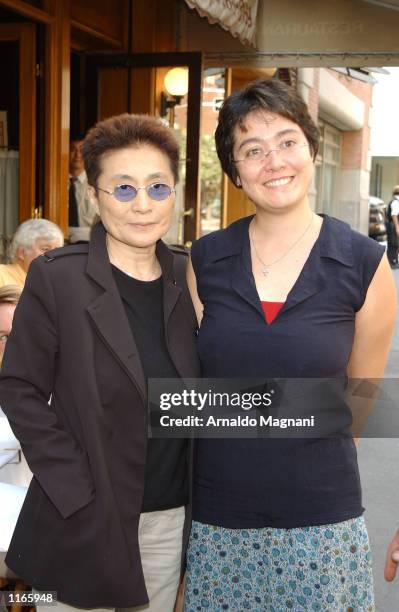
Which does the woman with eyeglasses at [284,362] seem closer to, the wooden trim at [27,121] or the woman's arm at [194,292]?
the woman's arm at [194,292]

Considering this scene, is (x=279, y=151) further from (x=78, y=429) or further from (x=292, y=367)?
(x=78, y=429)

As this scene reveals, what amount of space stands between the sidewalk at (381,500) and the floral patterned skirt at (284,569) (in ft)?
4.89

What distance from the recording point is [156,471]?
2000 millimetres

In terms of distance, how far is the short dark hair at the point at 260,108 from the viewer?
2043 mm

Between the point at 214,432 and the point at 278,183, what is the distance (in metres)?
0.69

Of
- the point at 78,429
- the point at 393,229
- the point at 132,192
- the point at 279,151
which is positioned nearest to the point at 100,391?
the point at 78,429

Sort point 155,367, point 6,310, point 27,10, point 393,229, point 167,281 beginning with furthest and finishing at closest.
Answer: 1. point 393,229
2. point 27,10
3. point 6,310
4. point 167,281
5. point 155,367

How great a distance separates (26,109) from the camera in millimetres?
6461

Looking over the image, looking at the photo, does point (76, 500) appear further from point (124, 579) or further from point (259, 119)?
point (259, 119)

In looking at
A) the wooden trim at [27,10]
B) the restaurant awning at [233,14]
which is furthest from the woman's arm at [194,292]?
the wooden trim at [27,10]

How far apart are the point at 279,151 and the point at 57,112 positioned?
481 cm

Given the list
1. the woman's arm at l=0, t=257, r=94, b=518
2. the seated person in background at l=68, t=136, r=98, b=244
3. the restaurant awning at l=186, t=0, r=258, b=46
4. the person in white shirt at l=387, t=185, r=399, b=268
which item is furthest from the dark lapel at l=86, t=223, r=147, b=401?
the person in white shirt at l=387, t=185, r=399, b=268

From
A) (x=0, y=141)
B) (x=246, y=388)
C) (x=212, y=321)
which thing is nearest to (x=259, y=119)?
(x=212, y=321)

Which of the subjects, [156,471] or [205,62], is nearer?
[156,471]
